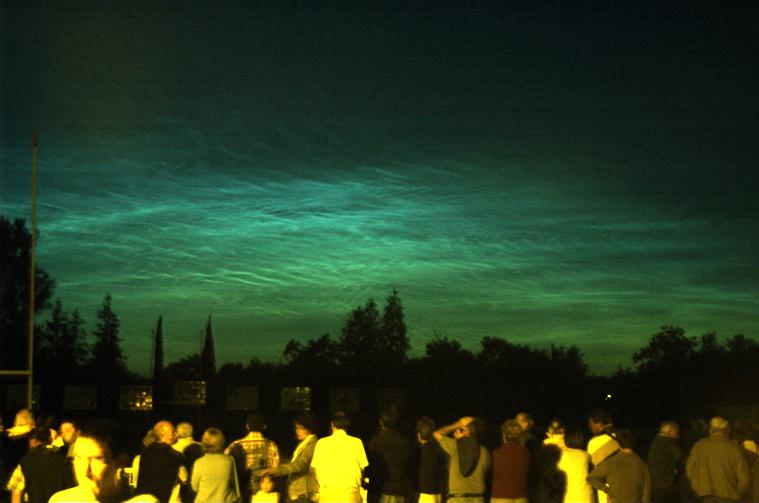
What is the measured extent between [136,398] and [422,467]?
2422cm

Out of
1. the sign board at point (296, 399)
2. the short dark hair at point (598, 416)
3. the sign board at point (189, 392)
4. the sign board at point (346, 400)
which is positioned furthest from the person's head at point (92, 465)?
the sign board at point (296, 399)

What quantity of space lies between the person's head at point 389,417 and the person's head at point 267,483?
1414 millimetres

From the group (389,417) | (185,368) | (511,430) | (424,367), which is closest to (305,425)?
(389,417)

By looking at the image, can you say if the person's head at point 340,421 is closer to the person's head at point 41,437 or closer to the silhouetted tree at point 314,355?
the person's head at point 41,437

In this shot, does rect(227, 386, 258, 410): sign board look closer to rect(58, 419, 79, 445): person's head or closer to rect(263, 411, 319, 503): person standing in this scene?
rect(58, 419, 79, 445): person's head

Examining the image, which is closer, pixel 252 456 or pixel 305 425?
pixel 252 456

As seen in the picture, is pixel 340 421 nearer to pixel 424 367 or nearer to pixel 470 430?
pixel 470 430

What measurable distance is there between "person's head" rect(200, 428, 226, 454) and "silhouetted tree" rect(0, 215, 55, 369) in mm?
38161

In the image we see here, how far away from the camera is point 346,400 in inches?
1235

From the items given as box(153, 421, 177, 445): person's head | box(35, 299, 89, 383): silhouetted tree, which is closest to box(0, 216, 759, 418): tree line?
box(35, 299, 89, 383): silhouetted tree

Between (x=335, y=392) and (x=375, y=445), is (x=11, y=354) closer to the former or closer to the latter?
(x=335, y=392)

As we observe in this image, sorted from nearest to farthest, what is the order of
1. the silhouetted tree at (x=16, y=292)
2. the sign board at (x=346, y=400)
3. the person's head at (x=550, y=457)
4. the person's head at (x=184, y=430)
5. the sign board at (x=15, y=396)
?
1. the person's head at (x=550, y=457)
2. the person's head at (x=184, y=430)
3. the sign board at (x=15, y=396)
4. the sign board at (x=346, y=400)
5. the silhouetted tree at (x=16, y=292)

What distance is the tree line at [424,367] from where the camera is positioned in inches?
1409

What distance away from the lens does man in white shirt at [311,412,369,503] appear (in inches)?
408
